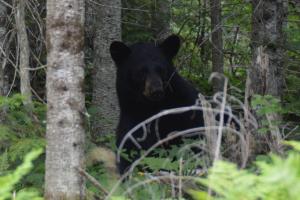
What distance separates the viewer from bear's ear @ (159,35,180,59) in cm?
785

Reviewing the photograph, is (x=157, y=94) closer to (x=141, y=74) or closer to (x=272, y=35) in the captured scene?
(x=141, y=74)

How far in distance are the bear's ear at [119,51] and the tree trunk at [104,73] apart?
1.74m

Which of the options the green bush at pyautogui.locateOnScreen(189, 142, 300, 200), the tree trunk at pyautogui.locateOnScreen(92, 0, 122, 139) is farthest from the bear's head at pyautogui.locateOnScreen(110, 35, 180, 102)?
the green bush at pyautogui.locateOnScreen(189, 142, 300, 200)

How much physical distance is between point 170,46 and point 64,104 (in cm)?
371

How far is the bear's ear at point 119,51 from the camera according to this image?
764 centimetres

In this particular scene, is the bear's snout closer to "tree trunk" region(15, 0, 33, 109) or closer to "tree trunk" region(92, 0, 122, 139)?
"tree trunk" region(15, 0, 33, 109)

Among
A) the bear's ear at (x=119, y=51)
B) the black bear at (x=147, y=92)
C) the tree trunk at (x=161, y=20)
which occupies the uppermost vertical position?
the tree trunk at (x=161, y=20)

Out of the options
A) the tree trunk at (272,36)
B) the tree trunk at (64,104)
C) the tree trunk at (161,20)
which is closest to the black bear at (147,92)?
the tree trunk at (272,36)

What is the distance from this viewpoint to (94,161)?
20.8ft

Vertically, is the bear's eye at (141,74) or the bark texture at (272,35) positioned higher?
the bark texture at (272,35)

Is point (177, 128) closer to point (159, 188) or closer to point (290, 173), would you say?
point (159, 188)

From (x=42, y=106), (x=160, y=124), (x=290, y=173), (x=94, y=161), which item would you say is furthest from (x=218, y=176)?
(x=160, y=124)

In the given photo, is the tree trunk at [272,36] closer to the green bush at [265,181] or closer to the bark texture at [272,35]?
the bark texture at [272,35]

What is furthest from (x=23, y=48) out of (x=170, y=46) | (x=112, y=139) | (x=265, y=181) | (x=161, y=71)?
(x=265, y=181)
